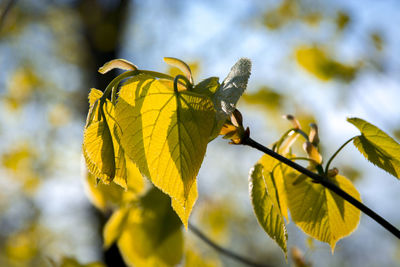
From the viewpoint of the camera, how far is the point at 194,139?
11.5 inches

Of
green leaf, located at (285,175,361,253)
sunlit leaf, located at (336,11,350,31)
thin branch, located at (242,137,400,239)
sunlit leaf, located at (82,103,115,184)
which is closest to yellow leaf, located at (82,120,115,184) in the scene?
sunlit leaf, located at (82,103,115,184)

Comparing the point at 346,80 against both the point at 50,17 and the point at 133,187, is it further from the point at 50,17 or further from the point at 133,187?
the point at 50,17

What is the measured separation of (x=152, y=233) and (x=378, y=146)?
445mm

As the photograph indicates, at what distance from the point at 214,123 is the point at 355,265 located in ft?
28.0

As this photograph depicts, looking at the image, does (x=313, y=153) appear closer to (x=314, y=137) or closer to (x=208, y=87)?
(x=314, y=137)

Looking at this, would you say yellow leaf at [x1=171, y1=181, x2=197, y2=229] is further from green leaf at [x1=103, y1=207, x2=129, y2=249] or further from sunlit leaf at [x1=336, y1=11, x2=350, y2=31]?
sunlit leaf at [x1=336, y1=11, x2=350, y2=31]

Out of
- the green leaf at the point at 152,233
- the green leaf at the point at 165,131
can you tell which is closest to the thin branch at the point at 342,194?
the green leaf at the point at 165,131

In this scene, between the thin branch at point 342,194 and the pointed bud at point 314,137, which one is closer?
the thin branch at point 342,194

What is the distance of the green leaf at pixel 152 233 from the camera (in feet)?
2.18

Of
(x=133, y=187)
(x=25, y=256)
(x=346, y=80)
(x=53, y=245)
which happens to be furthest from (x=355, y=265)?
(x=133, y=187)

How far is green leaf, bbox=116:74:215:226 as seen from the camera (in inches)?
11.4

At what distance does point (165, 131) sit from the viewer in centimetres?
31

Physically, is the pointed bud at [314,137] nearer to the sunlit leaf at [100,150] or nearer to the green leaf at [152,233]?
the sunlit leaf at [100,150]

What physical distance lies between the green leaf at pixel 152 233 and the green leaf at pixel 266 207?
13.0 inches
